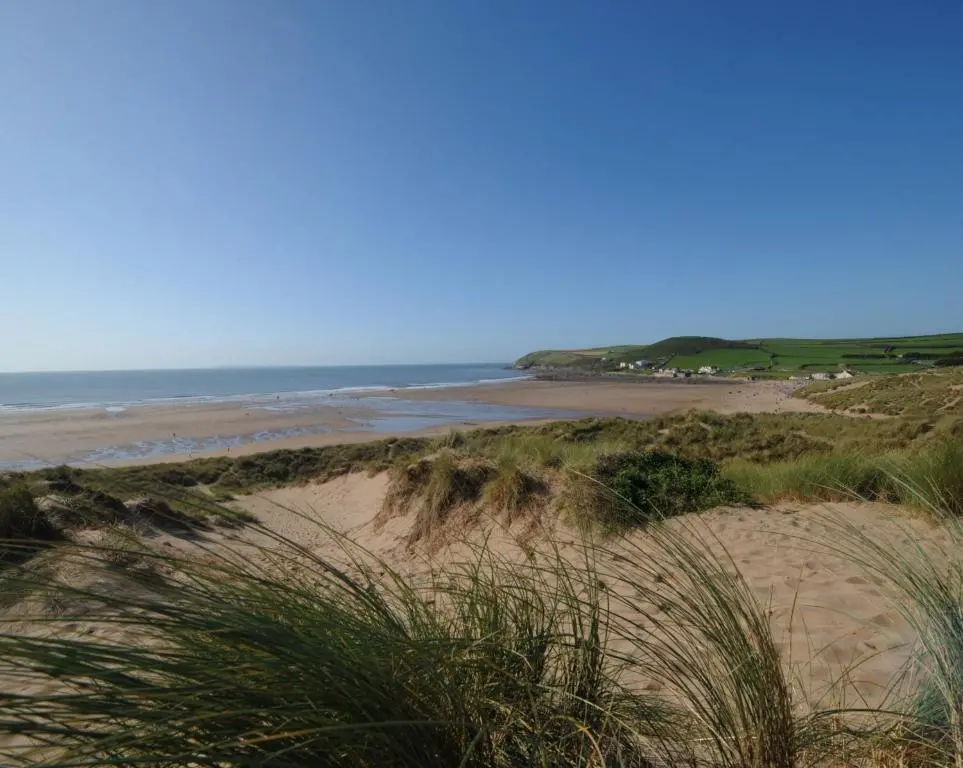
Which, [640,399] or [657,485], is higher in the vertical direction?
[657,485]

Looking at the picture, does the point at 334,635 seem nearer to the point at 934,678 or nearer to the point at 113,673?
the point at 113,673

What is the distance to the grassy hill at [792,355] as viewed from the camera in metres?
64.1

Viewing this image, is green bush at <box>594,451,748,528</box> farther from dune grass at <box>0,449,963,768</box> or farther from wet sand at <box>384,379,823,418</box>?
wet sand at <box>384,379,823,418</box>

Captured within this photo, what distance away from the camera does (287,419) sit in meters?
34.0

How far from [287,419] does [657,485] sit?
3087 cm

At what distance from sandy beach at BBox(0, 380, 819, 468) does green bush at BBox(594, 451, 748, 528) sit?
19.1 m

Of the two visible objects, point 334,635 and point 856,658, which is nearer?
point 334,635

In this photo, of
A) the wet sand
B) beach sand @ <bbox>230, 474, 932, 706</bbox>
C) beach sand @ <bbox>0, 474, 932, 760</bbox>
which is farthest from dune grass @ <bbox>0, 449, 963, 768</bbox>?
the wet sand

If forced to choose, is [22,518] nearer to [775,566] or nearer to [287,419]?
[775,566]

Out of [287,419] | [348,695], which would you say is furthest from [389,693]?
[287,419]

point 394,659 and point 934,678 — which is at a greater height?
point 394,659

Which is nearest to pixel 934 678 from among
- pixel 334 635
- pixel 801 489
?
pixel 334 635

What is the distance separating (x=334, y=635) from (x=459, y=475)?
24.7ft

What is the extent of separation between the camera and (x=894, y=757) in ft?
5.68
